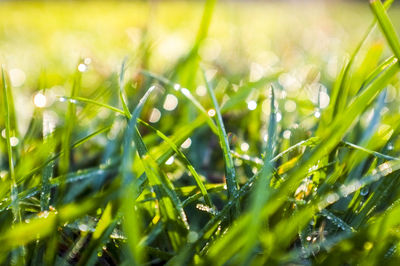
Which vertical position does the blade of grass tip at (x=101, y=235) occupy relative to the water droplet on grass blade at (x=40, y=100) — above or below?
below

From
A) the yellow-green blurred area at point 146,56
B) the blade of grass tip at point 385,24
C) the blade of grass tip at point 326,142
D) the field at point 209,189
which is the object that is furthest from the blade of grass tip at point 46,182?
the blade of grass tip at point 385,24

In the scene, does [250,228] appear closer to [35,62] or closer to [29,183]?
[29,183]

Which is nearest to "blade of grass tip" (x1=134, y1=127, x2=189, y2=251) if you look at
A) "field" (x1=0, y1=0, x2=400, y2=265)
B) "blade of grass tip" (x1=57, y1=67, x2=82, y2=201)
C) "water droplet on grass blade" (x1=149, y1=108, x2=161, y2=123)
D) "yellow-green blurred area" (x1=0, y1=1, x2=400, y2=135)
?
"field" (x1=0, y1=0, x2=400, y2=265)

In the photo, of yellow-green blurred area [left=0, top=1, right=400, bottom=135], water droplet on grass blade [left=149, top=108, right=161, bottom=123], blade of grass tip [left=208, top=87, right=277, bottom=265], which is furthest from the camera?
yellow-green blurred area [left=0, top=1, right=400, bottom=135]

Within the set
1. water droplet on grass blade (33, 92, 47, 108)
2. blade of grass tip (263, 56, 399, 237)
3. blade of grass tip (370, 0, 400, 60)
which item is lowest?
Answer: blade of grass tip (263, 56, 399, 237)

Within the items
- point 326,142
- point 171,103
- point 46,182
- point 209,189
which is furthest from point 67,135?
point 171,103

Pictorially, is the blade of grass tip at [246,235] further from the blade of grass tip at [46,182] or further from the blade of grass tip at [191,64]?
the blade of grass tip at [191,64]

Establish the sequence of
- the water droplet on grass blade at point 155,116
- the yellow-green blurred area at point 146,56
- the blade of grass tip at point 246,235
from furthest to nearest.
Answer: the yellow-green blurred area at point 146,56, the water droplet on grass blade at point 155,116, the blade of grass tip at point 246,235

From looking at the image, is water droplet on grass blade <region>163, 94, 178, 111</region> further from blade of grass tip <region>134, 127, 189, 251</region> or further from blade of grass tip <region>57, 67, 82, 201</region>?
blade of grass tip <region>134, 127, 189, 251</region>

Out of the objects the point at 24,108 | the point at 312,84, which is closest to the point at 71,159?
the point at 24,108
